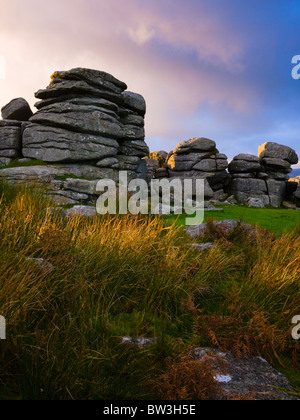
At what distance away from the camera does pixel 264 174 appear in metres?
32.6

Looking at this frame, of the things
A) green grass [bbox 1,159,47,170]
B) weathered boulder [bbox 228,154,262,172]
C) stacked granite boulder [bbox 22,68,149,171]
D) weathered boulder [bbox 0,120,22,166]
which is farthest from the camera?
weathered boulder [bbox 228,154,262,172]

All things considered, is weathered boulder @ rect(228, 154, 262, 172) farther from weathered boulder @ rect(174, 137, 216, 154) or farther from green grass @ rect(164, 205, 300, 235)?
green grass @ rect(164, 205, 300, 235)

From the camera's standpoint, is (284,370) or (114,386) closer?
(114,386)

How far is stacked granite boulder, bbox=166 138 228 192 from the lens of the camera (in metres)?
31.1

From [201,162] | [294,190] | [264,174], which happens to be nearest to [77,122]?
[201,162]

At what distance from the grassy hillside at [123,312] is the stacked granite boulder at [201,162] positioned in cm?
2558

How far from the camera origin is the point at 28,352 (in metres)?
2.53

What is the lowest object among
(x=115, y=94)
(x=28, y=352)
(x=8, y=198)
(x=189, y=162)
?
(x=28, y=352)

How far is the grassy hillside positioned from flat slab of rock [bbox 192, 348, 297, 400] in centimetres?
11

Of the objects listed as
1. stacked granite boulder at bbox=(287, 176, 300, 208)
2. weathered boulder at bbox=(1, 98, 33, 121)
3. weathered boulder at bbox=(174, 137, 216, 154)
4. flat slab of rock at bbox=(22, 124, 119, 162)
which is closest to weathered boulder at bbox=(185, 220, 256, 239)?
flat slab of rock at bbox=(22, 124, 119, 162)

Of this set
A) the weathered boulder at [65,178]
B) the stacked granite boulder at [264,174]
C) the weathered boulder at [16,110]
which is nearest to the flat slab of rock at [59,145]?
the weathered boulder at [65,178]
